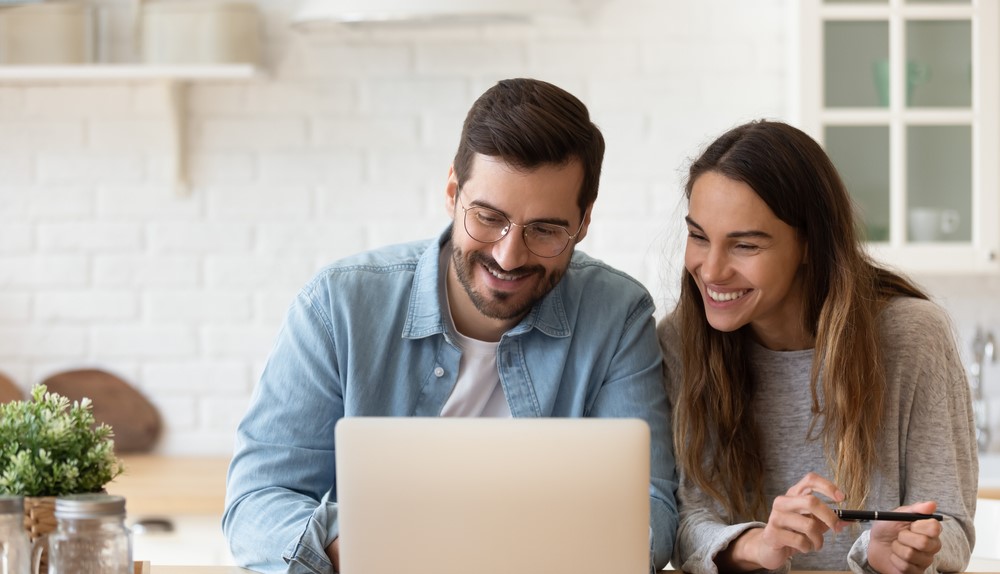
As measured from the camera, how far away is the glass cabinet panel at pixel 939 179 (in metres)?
2.84

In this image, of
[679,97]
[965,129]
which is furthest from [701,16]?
[965,129]

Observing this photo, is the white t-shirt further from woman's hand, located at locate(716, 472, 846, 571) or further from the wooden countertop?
the wooden countertop

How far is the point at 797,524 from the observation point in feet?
4.79

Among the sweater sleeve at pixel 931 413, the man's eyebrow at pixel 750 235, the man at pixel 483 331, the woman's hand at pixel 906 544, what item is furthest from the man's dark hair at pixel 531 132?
the woman's hand at pixel 906 544

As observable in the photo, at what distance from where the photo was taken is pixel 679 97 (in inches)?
121

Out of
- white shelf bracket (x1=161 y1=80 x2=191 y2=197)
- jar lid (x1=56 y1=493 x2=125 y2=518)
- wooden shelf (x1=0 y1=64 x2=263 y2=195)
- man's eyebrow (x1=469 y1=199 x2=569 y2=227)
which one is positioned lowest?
jar lid (x1=56 y1=493 x2=125 y2=518)

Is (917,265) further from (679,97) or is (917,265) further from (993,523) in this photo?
(993,523)

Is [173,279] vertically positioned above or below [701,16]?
below

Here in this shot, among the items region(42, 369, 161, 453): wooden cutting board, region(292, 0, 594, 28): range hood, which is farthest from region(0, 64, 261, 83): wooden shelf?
region(42, 369, 161, 453): wooden cutting board

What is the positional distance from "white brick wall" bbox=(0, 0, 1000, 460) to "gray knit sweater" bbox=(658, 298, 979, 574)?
1218mm

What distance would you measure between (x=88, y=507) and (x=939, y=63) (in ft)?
7.70

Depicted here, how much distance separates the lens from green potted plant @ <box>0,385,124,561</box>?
133cm

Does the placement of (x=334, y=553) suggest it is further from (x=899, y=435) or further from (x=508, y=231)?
(x=899, y=435)

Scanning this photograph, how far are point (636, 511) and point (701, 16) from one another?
80.8 inches
